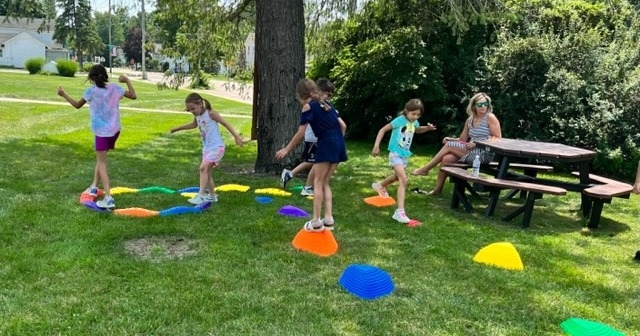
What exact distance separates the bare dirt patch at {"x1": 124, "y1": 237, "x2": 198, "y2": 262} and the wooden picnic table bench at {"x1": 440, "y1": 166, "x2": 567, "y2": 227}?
3555mm

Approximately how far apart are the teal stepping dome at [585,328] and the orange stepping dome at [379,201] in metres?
3.67

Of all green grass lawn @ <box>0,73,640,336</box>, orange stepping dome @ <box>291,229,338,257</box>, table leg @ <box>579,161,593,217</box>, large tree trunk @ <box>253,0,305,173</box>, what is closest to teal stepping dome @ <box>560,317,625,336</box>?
green grass lawn @ <box>0,73,640,336</box>

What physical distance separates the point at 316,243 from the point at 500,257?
1.63 meters

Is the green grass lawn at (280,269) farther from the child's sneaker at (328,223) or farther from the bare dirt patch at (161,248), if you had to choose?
the child's sneaker at (328,223)

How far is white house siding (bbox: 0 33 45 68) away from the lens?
243 ft

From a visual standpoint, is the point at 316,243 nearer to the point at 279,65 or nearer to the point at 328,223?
the point at 328,223

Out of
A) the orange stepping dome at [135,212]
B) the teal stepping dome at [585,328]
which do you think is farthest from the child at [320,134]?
the teal stepping dome at [585,328]

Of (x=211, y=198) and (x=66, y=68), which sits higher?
(x=211, y=198)

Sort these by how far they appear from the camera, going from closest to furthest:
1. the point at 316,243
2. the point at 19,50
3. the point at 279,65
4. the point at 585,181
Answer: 1. the point at 316,243
2. the point at 585,181
3. the point at 279,65
4. the point at 19,50

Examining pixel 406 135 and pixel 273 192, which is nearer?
pixel 406 135

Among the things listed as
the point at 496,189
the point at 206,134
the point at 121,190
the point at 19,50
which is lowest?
the point at 19,50

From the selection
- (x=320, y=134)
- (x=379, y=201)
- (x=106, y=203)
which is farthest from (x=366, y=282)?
(x=106, y=203)

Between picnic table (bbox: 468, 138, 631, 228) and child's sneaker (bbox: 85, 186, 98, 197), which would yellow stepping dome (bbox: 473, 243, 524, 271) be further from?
child's sneaker (bbox: 85, 186, 98, 197)

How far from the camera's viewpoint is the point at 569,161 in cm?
673
